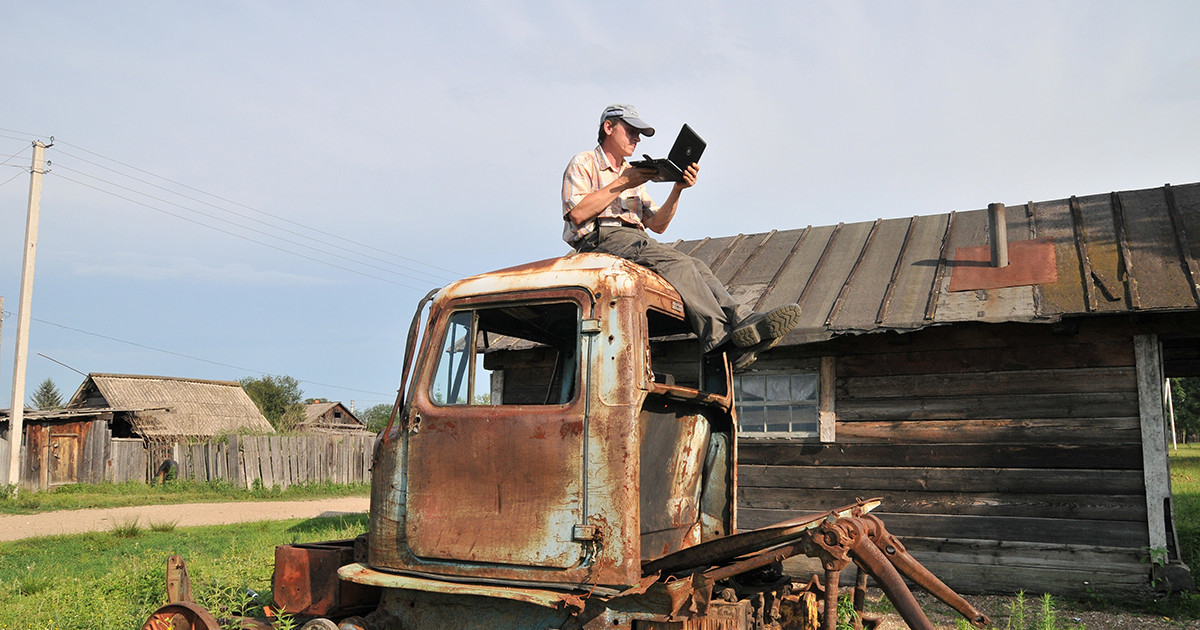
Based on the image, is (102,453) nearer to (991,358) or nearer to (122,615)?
(122,615)

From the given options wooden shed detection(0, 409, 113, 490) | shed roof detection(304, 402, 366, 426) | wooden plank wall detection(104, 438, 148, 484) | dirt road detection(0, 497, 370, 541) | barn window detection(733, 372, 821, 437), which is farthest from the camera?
shed roof detection(304, 402, 366, 426)

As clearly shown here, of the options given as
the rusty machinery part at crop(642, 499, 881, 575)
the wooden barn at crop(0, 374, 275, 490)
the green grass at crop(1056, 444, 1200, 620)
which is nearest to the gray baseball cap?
the rusty machinery part at crop(642, 499, 881, 575)

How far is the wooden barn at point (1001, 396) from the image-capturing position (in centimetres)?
713

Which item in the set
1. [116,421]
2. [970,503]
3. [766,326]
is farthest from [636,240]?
[116,421]

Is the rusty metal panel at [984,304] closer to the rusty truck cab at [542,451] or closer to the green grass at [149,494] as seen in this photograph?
the rusty truck cab at [542,451]

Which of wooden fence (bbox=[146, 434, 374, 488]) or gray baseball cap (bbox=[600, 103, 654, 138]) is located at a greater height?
gray baseball cap (bbox=[600, 103, 654, 138])

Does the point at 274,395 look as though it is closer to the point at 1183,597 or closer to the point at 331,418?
the point at 331,418

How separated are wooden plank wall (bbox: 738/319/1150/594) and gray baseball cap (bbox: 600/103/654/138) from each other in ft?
15.6

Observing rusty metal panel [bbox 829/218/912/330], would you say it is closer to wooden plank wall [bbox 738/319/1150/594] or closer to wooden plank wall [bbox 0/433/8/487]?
wooden plank wall [bbox 738/319/1150/594]

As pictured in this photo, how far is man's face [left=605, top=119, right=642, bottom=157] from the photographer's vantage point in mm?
4406

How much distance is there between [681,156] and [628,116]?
541mm

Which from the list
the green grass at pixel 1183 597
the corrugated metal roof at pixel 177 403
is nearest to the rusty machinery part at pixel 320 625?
the green grass at pixel 1183 597

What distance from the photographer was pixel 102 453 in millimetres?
24000

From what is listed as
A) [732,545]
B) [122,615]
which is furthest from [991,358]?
[122,615]
